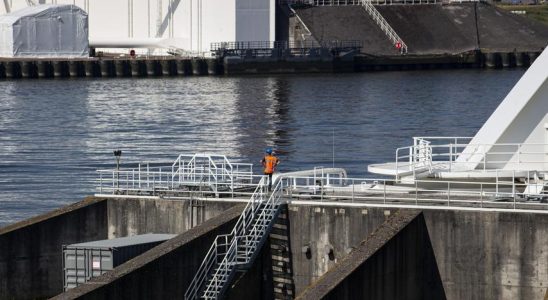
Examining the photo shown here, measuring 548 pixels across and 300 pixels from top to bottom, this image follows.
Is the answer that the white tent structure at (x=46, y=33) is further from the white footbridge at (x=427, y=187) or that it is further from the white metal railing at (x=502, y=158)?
the white metal railing at (x=502, y=158)

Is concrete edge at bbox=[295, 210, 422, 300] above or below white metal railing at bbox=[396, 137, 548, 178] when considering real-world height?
below

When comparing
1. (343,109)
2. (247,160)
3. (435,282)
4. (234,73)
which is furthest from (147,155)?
(234,73)

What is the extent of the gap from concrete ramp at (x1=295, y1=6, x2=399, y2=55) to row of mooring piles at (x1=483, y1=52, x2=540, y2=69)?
23.6 feet

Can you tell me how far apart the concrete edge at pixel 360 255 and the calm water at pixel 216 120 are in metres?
15.6

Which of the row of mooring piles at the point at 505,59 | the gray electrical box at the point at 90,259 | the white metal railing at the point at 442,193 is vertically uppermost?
the white metal railing at the point at 442,193

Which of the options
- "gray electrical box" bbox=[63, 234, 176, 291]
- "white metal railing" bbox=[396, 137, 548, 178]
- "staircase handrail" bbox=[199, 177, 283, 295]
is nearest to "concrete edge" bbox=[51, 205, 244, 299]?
"staircase handrail" bbox=[199, 177, 283, 295]

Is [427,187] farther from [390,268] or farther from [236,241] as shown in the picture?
[236,241]

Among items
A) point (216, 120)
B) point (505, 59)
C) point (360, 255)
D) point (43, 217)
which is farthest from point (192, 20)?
point (360, 255)

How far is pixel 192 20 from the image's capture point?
123125mm

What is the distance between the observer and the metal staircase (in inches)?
5025

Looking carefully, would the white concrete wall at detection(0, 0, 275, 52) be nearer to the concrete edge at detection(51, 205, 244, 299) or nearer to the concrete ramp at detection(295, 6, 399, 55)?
the concrete ramp at detection(295, 6, 399, 55)

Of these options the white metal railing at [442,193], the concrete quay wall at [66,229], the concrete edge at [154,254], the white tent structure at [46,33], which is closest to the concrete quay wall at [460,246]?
the white metal railing at [442,193]

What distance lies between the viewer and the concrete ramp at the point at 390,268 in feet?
88.9

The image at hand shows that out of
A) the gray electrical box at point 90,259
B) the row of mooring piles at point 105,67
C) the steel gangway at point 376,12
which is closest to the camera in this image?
the gray electrical box at point 90,259
